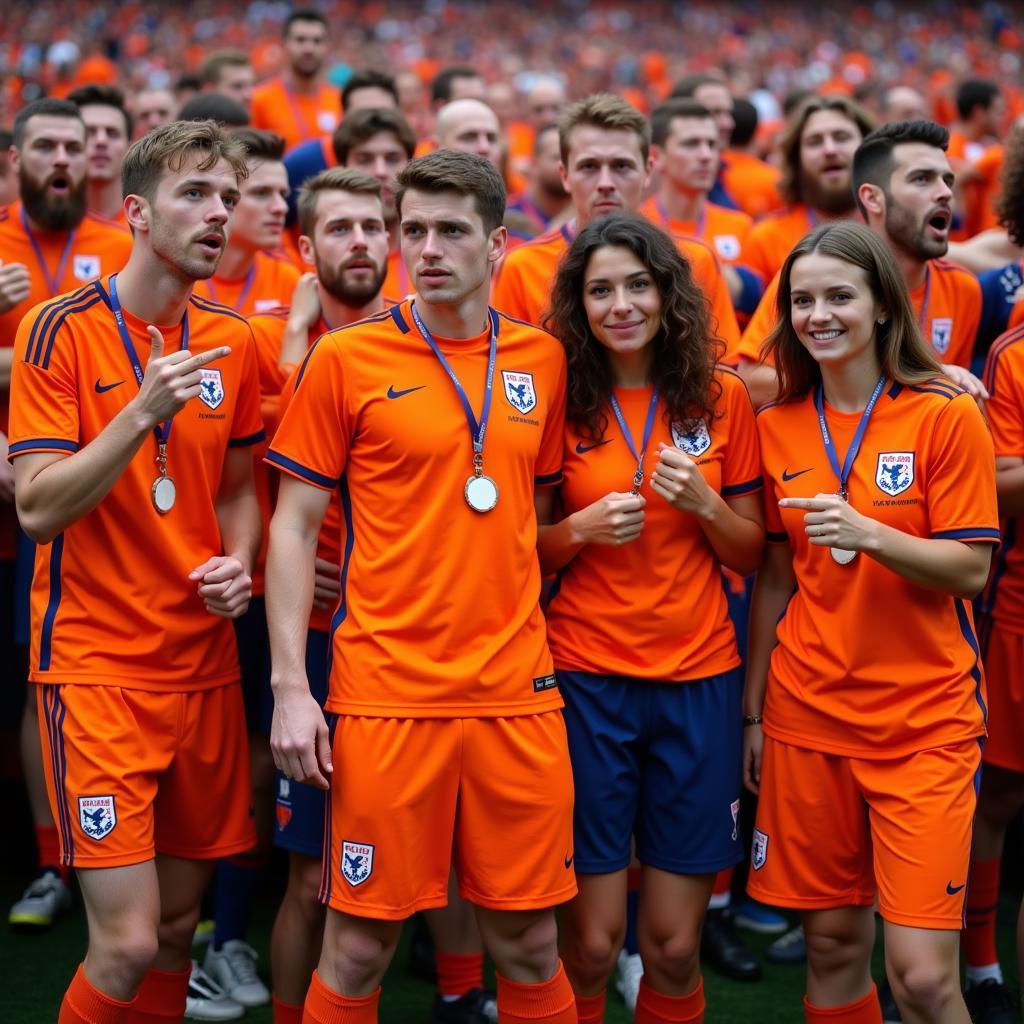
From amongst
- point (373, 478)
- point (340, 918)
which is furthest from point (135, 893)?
point (373, 478)

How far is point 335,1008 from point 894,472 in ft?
6.84

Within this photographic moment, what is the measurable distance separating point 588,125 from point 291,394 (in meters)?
1.96

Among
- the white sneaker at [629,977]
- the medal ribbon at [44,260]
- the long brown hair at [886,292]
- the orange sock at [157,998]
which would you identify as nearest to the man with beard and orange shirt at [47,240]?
the medal ribbon at [44,260]

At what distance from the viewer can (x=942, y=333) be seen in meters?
5.07

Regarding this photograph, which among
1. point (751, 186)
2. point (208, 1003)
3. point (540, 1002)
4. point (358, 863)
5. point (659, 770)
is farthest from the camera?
point (751, 186)

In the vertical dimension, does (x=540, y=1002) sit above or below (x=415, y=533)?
below

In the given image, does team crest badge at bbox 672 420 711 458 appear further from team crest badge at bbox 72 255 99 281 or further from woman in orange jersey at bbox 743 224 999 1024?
team crest badge at bbox 72 255 99 281

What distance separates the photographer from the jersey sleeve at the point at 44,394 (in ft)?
12.3

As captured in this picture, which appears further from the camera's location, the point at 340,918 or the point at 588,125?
the point at 588,125

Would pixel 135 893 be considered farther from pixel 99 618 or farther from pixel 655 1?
pixel 655 1

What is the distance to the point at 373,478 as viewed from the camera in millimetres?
3801

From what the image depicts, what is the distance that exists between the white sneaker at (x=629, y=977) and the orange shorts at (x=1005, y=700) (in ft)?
4.64

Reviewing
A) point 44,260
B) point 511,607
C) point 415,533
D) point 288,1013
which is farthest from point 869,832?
point 44,260

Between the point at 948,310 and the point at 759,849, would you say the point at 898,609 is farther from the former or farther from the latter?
the point at 948,310
